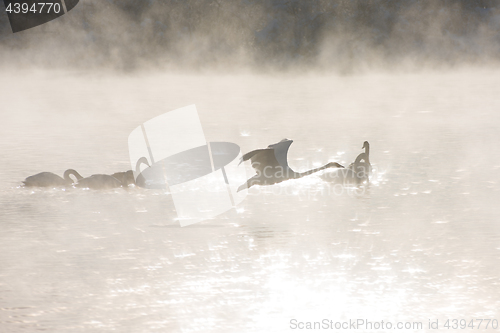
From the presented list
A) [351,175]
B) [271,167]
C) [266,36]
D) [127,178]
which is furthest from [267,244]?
[266,36]

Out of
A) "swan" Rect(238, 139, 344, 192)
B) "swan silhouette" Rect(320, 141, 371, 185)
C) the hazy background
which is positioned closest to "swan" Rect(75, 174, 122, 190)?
"swan" Rect(238, 139, 344, 192)

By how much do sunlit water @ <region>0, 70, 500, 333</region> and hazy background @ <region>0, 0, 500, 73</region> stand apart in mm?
30188

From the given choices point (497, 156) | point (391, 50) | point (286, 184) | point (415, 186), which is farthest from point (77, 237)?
point (391, 50)

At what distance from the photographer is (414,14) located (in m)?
50.2

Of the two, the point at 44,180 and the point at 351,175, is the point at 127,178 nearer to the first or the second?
the point at 44,180

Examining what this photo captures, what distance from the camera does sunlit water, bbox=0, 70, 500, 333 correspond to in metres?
6.90

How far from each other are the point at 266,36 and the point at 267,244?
41.7 meters

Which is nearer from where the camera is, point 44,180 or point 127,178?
point 44,180

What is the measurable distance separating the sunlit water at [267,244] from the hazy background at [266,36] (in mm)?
30188

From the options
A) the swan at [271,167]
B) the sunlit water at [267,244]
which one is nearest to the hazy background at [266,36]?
the sunlit water at [267,244]

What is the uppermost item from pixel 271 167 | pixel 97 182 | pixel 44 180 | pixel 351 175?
pixel 44 180

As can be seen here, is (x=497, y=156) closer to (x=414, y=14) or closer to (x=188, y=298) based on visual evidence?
(x=188, y=298)

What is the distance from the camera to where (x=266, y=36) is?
49.6 m

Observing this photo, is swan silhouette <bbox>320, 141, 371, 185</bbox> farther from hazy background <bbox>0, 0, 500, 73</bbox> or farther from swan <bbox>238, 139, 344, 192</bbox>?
hazy background <bbox>0, 0, 500, 73</bbox>
